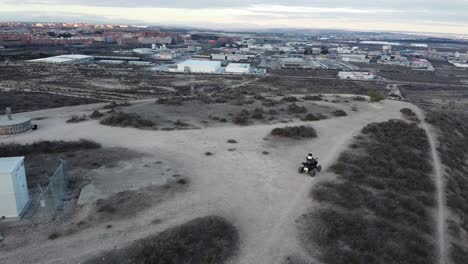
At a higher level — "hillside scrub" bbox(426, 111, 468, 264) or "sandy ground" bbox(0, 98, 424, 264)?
"sandy ground" bbox(0, 98, 424, 264)

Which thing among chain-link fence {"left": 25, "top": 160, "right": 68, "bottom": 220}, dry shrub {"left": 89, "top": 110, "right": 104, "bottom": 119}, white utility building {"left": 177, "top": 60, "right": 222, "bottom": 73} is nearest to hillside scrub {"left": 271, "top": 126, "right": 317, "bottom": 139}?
chain-link fence {"left": 25, "top": 160, "right": 68, "bottom": 220}

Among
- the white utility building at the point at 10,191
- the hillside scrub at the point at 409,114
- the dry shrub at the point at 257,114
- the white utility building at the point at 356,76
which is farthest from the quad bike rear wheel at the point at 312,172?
the white utility building at the point at 356,76

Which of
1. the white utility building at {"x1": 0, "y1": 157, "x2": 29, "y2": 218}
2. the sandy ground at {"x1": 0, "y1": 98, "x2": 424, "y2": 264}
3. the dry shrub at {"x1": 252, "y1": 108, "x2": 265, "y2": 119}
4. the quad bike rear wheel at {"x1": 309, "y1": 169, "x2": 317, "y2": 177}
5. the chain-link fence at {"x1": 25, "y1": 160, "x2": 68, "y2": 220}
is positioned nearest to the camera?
the sandy ground at {"x1": 0, "y1": 98, "x2": 424, "y2": 264}

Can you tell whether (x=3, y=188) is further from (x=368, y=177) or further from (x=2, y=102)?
(x=2, y=102)

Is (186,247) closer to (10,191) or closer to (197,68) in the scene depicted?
(10,191)

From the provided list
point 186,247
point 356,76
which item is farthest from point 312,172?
point 356,76

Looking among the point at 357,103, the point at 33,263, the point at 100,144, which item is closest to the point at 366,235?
the point at 33,263

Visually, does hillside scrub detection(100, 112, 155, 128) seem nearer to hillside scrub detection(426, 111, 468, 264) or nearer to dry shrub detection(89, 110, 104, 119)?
dry shrub detection(89, 110, 104, 119)
